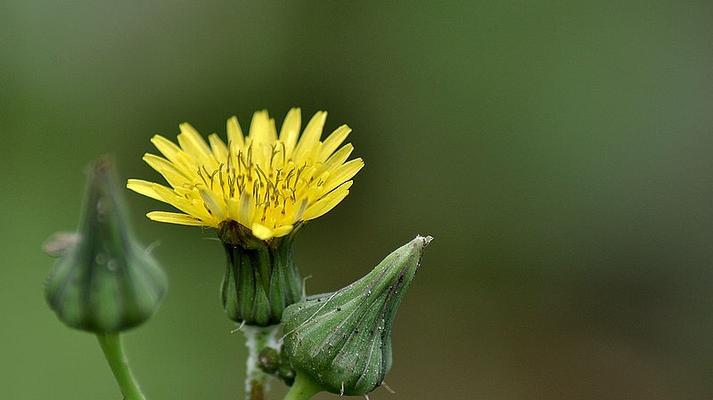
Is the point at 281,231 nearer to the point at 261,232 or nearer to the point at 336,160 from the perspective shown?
the point at 261,232

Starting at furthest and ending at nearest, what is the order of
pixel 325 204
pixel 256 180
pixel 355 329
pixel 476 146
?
1. pixel 476 146
2. pixel 256 180
3. pixel 325 204
4. pixel 355 329

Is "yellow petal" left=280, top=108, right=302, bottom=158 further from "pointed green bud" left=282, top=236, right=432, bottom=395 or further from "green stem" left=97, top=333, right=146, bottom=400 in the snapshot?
"green stem" left=97, top=333, right=146, bottom=400

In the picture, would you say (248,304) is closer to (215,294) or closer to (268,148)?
(268,148)

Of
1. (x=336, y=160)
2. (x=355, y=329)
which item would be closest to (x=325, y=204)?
(x=336, y=160)

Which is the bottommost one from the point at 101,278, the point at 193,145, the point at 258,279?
the point at 258,279

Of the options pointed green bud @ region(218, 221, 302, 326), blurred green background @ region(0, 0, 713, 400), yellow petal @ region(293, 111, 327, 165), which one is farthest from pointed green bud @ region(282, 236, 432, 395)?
blurred green background @ region(0, 0, 713, 400)

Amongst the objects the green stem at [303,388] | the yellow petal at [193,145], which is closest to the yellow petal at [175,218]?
the yellow petal at [193,145]

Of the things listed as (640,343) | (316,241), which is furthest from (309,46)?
(640,343)

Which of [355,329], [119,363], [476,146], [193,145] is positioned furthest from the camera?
[476,146]
